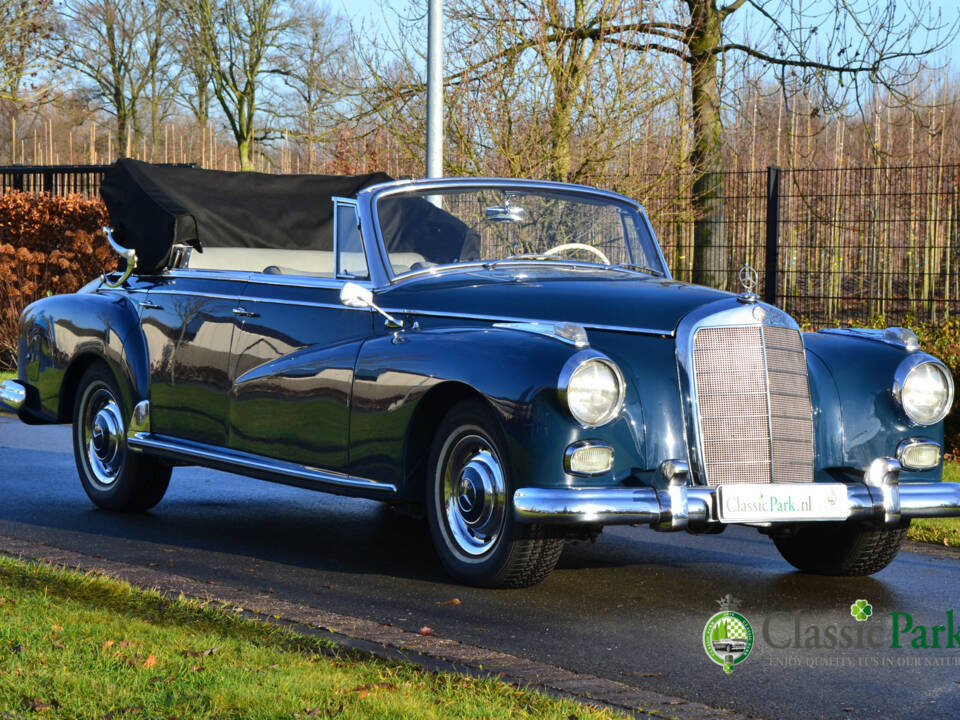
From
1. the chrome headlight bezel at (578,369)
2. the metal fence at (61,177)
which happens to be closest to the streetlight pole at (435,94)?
the chrome headlight bezel at (578,369)

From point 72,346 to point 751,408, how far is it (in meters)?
4.51

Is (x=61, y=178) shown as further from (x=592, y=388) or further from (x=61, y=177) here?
(x=592, y=388)

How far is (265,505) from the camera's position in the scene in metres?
8.81

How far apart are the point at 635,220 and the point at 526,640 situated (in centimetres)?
313

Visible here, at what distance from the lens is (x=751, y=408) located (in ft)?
19.6

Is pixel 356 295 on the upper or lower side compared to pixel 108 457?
upper

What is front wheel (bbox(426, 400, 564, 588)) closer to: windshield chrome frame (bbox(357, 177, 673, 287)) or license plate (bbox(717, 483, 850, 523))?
license plate (bbox(717, 483, 850, 523))

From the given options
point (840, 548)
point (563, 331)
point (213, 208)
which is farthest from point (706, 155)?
point (563, 331)

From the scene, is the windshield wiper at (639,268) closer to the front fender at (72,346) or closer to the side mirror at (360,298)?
the side mirror at (360,298)

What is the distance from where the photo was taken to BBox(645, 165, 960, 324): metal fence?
14.6 metres

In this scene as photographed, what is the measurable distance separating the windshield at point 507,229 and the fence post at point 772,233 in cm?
669

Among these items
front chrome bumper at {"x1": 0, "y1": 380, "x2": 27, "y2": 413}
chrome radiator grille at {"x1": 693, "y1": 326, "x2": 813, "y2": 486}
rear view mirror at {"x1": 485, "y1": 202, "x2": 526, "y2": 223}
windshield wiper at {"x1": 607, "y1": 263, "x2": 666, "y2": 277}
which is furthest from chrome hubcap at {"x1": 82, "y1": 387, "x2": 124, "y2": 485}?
chrome radiator grille at {"x1": 693, "y1": 326, "x2": 813, "y2": 486}

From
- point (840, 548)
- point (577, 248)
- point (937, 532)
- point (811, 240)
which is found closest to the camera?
point (840, 548)

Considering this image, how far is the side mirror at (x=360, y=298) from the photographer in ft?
21.3
